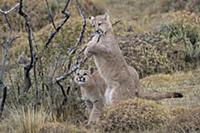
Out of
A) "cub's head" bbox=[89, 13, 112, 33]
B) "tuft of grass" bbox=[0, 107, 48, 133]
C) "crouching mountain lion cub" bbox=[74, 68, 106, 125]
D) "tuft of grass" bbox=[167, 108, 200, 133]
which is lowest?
"tuft of grass" bbox=[167, 108, 200, 133]

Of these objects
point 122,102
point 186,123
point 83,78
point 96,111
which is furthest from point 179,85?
point 186,123

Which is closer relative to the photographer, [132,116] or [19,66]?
[132,116]

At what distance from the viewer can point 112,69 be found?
1121 cm

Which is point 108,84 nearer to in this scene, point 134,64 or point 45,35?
point 134,64

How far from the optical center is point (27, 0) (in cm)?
2617

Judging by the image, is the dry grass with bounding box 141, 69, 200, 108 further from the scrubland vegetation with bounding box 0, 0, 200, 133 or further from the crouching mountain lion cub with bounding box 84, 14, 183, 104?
the crouching mountain lion cub with bounding box 84, 14, 183, 104

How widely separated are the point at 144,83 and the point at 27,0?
11758 millimetres

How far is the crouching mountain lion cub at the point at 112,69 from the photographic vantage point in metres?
11.1

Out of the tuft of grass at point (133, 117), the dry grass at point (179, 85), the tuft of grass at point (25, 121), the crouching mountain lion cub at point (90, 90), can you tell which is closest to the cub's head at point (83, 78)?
the crouching mountain lion cub at point (90, 90)

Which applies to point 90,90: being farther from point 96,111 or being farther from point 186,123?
point 186,123

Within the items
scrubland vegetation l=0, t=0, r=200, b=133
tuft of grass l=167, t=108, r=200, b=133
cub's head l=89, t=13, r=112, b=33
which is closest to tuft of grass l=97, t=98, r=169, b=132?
scrubland vegetation l=0, t=0, r=200, b=133

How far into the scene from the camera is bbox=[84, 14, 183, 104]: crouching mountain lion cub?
36.5 feet

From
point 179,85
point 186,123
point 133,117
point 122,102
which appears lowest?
point 186,123

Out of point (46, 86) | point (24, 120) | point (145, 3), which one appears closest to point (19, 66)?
point (46, 86)
